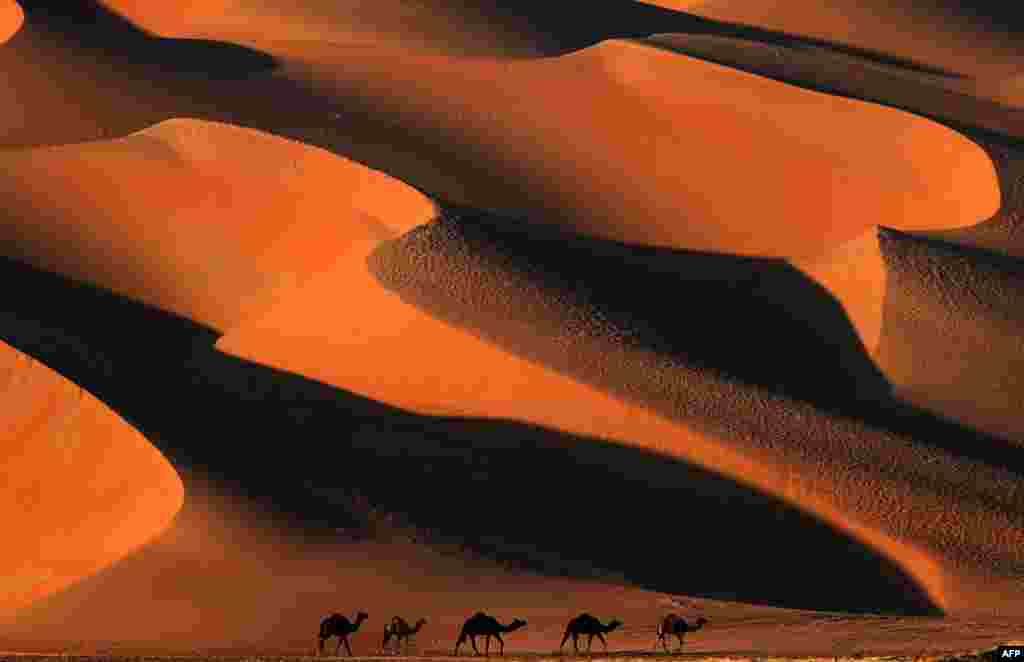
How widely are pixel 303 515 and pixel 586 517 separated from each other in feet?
12.5

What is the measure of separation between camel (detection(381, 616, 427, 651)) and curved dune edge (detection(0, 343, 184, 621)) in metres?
4.92

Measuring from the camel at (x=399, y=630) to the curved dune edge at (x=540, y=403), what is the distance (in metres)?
7.02

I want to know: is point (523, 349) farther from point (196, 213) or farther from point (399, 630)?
point (399, 630)

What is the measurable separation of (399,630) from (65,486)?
8.37 m

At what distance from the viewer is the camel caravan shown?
2425cm

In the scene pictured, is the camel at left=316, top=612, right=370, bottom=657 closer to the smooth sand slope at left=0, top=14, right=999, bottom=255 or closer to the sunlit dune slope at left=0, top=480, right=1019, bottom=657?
the sunlit dune slope at left=0, top=480, right=1019, bottom=657

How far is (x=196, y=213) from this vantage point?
41.3 meters

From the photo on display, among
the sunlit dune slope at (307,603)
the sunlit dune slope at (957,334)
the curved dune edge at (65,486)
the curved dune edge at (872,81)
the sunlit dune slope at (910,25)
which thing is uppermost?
the sunlit dune slope at (910,25)

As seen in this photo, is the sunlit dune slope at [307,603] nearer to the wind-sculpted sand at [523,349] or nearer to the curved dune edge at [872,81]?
the wind-sculpted sand at [523,349]

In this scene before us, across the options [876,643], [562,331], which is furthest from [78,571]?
[876,643]

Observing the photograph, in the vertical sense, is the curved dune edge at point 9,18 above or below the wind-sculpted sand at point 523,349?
above

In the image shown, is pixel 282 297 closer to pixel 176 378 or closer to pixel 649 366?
pixel 176 378

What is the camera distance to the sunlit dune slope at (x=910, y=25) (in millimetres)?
55594
